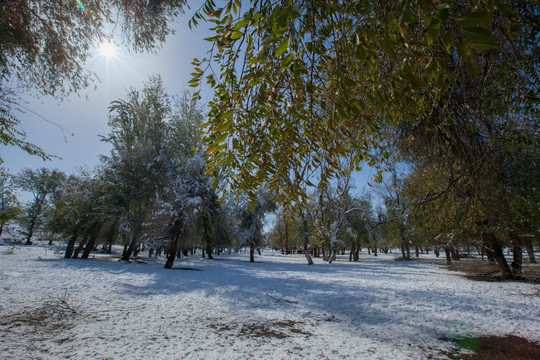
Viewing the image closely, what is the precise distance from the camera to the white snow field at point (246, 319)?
434 cm

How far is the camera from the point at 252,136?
229 centimetres

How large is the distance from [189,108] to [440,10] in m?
18.4

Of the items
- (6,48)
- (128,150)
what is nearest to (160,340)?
(6,48)

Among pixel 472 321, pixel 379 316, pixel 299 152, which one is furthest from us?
pixel 379 316

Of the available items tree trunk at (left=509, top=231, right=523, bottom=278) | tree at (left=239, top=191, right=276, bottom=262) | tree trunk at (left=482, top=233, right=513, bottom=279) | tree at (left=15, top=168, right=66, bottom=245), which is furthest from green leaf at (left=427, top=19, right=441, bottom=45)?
tree at (left=15, top=168, right=66, bottom=245)

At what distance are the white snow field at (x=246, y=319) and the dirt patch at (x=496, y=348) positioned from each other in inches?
10.3

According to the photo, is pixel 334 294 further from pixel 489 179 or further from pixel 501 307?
pixel 489 179

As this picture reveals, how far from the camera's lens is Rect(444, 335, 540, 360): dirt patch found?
431 centimetres

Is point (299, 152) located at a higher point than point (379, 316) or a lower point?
higher

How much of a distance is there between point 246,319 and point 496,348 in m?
5.34

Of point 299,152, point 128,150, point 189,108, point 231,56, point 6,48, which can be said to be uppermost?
point 189,108

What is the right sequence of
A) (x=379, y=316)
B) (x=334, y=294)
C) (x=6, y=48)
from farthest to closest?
(x=334, y=294) < (x=379, y=316) < (x=6, y=48)

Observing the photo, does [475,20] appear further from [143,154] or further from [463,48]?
[143,154]

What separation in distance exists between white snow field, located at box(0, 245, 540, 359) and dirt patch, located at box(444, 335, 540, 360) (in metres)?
0.26
